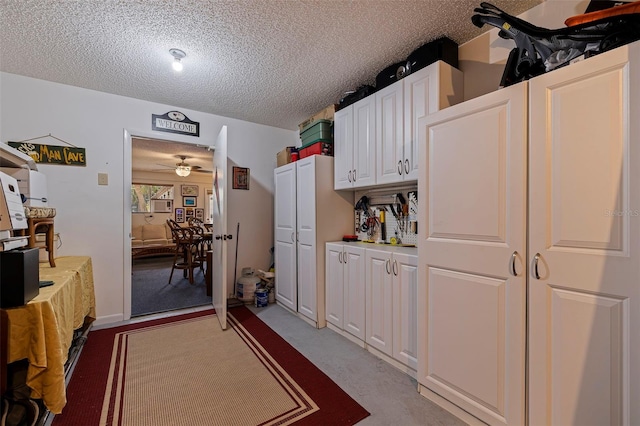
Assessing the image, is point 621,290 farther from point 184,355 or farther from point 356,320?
point 184,355

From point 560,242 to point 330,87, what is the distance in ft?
7.73

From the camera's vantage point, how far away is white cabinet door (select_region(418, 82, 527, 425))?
4.20 feet

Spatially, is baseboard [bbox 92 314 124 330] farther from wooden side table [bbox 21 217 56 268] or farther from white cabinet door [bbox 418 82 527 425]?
white cabinet door [bbox 418 82 527 425]

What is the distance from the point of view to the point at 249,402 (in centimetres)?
167

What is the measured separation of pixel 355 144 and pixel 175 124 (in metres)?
2.22

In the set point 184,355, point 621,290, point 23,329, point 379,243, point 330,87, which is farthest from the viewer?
point 330,87

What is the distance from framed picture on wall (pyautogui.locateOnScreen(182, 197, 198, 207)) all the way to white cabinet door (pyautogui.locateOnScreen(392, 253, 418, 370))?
7.46m

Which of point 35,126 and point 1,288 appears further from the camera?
point 35,126

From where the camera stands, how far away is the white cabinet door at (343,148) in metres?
Result: 2.63

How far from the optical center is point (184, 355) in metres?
2.24

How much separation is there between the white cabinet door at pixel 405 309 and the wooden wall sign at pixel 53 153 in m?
3.25

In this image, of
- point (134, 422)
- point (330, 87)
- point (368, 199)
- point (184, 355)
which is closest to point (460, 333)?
point (368, 199)

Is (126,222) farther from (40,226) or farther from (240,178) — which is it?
(240,178)

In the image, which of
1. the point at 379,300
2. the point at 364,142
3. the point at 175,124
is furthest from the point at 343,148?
the point at 175,124
